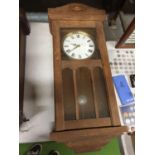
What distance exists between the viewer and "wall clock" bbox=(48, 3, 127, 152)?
0.76 meters

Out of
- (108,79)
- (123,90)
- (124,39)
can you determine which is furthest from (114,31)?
(108,79)

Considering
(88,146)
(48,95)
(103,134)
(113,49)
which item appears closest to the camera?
(103,134)

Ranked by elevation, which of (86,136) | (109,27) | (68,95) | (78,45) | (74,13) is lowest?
(86,136)

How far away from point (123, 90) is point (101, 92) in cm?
32

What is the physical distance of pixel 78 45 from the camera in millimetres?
880

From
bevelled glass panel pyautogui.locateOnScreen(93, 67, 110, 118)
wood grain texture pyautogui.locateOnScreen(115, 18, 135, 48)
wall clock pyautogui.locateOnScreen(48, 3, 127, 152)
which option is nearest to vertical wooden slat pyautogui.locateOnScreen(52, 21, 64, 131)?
wall clock pyautogui.locateOnScreen(48, 3, 127, 152)

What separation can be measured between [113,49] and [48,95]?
0.48 m

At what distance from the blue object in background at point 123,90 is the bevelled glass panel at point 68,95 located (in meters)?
0.38

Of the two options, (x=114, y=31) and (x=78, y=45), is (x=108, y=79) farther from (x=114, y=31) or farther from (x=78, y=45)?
(x=114, y=31)
